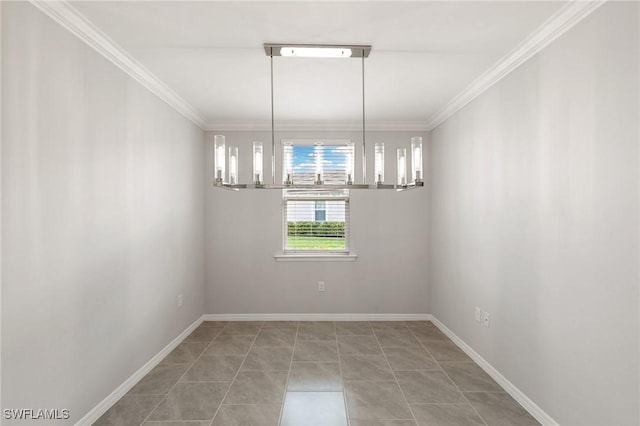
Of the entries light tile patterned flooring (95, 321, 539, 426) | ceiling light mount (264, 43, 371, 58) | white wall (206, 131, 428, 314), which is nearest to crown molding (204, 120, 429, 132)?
white wall (206, 131, 428, 314)

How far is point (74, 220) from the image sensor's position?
6.64 ft

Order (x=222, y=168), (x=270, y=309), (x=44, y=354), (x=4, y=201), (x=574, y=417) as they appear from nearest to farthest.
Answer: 1. (x=4, y=201)
2. (x=44, y=354)
3. (x=574, y=417)
4. (x=222, y=168)
5. (x=270, y=309)

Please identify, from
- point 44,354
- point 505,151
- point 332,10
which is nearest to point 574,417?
point 505,151

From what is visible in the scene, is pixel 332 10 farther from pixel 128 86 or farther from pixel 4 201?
pixel 4 201

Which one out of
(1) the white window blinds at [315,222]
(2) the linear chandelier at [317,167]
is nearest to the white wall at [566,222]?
(2) the linear chandelier at [317,167]

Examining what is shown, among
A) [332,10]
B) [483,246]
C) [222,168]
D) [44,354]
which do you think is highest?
[332,10]

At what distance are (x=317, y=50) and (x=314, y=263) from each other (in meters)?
2.70

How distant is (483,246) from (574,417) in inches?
54.4

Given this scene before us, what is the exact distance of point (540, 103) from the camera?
87.7 inches

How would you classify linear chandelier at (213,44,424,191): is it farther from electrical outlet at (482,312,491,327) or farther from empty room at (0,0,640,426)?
electrical outlet at (482,312,491,327)

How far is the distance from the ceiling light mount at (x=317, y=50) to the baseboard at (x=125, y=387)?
8.95 ft

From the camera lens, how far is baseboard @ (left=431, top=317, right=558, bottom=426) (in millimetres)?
2181

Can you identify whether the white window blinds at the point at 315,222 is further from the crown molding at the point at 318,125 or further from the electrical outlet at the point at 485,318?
the electrical outlet at the point at 485,318

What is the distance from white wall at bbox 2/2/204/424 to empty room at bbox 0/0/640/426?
0.01 meters
